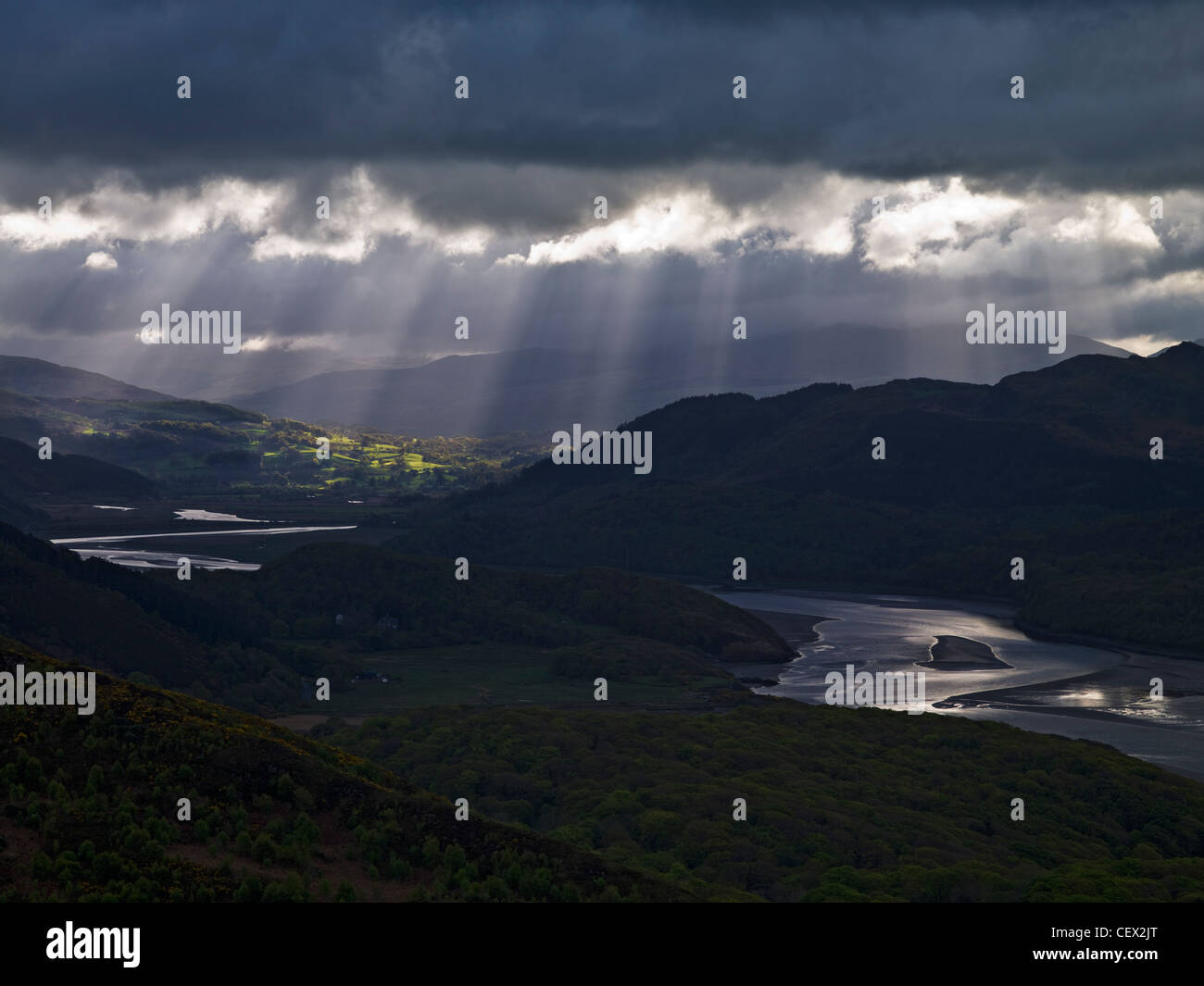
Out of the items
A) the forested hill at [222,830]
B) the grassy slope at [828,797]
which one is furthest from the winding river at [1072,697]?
the forested hill at [222,830]

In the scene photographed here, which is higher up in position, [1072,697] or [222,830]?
[222,830]

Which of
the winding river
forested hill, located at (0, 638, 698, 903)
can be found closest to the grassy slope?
forested hill, located at (0, 638, 698, 903)

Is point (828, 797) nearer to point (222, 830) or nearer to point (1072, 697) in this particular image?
point (222, 830)

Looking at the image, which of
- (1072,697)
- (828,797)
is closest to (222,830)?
(828,797)

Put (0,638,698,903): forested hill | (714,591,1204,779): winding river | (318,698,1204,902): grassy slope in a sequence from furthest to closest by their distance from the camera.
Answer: (714,591,1204,779): winding river → (318,698,1204,902): grassy slope → (0,638,698,903): forested hill

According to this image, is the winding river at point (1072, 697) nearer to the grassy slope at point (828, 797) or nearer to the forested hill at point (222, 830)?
the grassy slope at point (828, 797)

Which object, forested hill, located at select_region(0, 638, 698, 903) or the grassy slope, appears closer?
forested hill, located at select_region(0, 638, 698, 903)

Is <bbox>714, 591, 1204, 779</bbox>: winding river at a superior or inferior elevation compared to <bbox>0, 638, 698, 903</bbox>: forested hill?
inferior

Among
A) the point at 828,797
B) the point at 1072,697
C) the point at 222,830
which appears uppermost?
the point at 222,830

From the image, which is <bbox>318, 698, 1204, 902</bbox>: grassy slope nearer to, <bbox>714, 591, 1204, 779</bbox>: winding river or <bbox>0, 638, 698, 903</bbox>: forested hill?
<bbox>0, 638, 698, 903</bbox>: forested hill

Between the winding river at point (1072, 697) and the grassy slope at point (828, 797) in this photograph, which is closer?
the grassy slope at point (828, 797)
